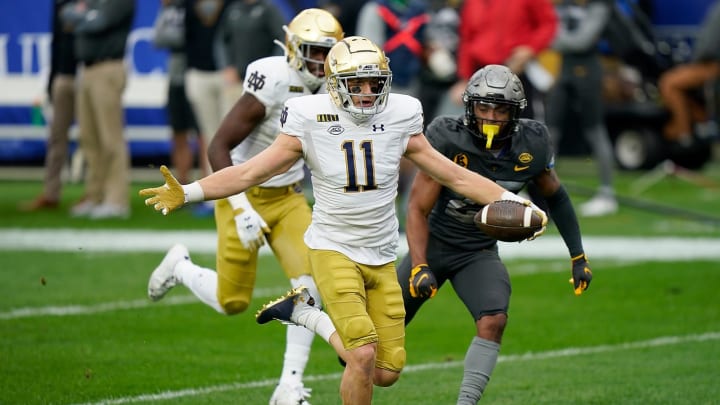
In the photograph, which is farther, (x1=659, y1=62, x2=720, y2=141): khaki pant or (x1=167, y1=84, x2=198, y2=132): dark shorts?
(x1=659, y1=62, x2=720, y2=141): khaki pant

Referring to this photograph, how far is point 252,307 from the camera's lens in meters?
8.92

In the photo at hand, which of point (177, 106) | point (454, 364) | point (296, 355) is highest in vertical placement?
point (296, 355)

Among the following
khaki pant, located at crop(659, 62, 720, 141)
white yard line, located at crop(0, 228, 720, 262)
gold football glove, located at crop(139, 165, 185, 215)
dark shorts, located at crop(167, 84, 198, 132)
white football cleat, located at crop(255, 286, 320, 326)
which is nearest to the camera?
gold football glove, located at crop(139, 165, 185, 215)

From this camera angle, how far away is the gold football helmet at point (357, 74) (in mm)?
5430

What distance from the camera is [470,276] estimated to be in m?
6.01

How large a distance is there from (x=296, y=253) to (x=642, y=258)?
4887 millimetres

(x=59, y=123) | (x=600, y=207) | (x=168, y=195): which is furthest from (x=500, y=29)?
(x=168, y=195)

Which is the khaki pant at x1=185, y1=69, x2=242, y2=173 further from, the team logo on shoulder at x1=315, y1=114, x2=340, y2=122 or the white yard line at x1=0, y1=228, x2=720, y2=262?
the team logo on shoulder at x1=315, y1=114, x2=340, y2=122

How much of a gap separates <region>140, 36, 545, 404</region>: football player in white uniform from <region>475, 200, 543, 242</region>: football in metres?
0.06

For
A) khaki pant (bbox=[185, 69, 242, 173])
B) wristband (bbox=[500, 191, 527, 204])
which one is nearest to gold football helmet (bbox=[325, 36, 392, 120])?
wristband (bbox=[500, 191, 527, 204])

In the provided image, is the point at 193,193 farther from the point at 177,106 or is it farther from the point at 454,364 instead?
the point at 177,106

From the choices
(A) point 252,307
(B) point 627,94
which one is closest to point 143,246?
(A) point 252,307

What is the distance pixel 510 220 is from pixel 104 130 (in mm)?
7954

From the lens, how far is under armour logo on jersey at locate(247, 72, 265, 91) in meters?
6.50
